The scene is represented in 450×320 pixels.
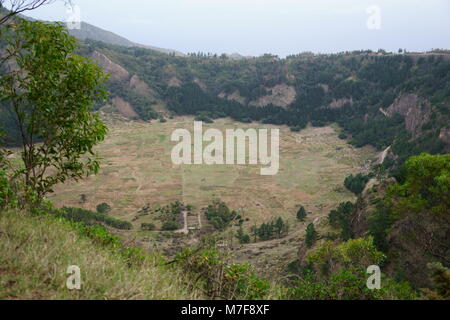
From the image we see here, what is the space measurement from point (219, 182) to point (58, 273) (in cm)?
3401

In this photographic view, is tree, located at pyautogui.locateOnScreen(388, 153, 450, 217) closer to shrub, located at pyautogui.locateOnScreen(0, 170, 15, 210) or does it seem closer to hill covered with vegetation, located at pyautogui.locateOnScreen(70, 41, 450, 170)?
shrub, located at pyautogui.locateOnScreen(0, 170, 15, 210)

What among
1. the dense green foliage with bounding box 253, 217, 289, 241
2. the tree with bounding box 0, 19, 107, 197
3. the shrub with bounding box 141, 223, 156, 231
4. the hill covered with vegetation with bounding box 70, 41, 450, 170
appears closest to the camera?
the tree with bounding box 0, 19, 107, 197

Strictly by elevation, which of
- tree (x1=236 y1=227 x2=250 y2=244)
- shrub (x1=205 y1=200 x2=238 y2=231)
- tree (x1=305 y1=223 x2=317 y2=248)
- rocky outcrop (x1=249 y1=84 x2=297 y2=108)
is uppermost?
rocky outcrop (x1=249 y1=84 x2=297 y2=108)

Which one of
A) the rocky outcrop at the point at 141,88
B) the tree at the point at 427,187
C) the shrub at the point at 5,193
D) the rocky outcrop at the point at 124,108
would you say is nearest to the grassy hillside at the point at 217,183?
the tree at the point at 427,187

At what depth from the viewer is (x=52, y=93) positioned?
21.6ft

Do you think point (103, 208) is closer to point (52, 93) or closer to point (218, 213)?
point (218, 213)

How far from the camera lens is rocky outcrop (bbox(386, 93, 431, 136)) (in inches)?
1680

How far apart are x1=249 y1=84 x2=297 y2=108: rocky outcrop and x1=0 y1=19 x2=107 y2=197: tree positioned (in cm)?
7546

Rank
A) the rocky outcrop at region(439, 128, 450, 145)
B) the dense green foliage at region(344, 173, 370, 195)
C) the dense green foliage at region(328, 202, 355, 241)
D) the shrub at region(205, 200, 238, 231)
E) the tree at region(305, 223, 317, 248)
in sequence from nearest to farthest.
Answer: the dense green foliage at region(328, 202, 355, 241) → the tree at region(305, 223, 317, 248) → the shrub at region(205, 200, 238, 231) → the rocky outcrop at region(439, 128, 450, 145) → the dense green foliage at region(344, 173, 370, 195)

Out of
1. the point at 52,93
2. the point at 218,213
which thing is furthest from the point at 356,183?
the point at 52,93

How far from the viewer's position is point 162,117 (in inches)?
2867

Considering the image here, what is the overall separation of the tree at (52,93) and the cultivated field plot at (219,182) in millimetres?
22673

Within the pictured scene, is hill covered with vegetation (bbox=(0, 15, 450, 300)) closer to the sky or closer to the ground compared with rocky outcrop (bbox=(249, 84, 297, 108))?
closer to the ground

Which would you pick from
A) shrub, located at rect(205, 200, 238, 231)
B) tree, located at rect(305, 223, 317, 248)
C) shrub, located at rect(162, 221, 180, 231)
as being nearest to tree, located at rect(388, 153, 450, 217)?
tree, located at rect(305, 223, 317, 248)
